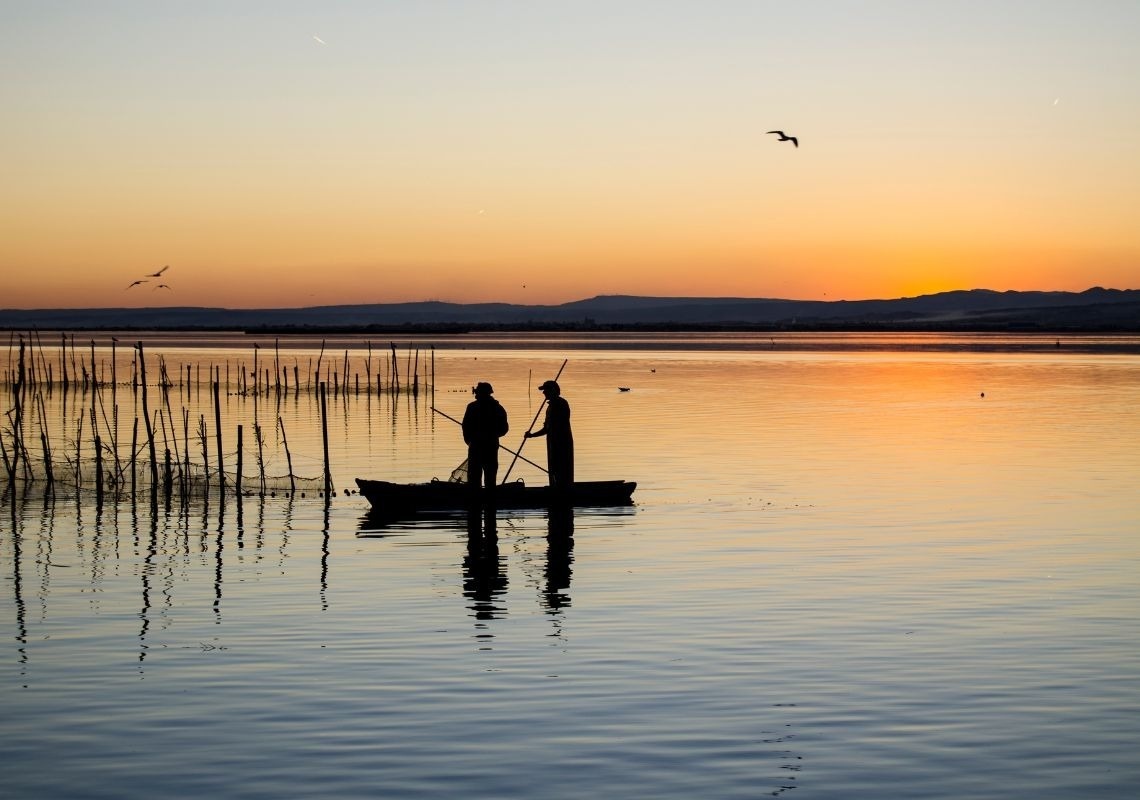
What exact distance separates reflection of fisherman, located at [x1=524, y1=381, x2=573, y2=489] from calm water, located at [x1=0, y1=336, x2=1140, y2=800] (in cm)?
88

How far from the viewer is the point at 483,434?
77.2ft

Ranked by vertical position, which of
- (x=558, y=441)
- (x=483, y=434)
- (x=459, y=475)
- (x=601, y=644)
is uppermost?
(x=483, y=434)

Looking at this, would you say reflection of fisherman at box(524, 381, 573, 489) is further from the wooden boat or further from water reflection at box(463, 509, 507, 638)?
water reflection at box(463, 509, 507, 638)

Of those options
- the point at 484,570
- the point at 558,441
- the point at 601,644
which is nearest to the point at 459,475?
the point at 558,441

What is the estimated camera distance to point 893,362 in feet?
387

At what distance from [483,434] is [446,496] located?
68.7 inches

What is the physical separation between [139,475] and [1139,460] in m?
22.5

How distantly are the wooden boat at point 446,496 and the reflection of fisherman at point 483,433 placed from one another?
319 millimetres

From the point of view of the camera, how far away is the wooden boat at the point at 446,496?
24.3 m

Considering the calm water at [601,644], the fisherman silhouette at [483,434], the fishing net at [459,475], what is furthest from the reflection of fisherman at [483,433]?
the calm water at [601,644]

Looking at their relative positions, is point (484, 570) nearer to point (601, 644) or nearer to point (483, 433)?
point (483, 433)

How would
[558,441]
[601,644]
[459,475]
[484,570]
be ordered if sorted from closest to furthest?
[601,644] < [484,570] < [558,441] < [459,475]

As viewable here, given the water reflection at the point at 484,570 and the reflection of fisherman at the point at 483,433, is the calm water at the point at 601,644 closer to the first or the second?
the water reflection at the point at 484,570

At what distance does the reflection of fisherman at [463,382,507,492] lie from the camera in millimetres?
23266
